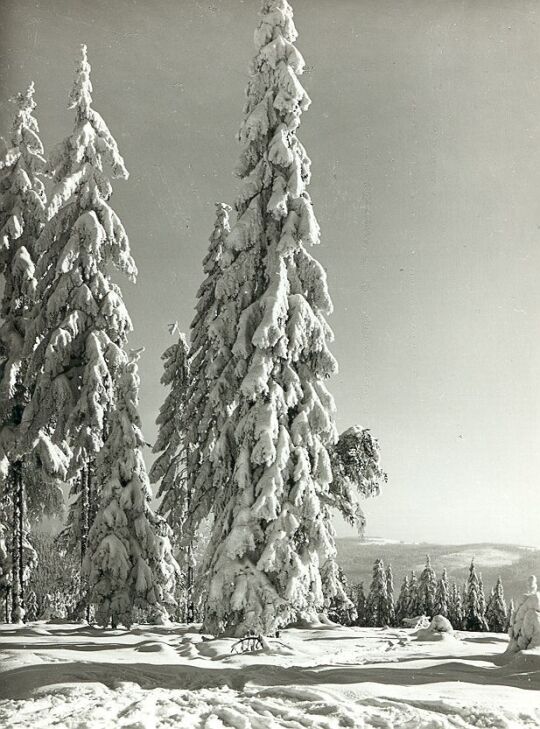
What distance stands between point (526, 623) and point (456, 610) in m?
56.6

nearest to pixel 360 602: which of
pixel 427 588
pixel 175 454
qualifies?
pixel 427 588

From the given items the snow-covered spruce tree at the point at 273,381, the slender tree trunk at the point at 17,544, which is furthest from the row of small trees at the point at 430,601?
the snow-covered spruce tree at the point at 273,381

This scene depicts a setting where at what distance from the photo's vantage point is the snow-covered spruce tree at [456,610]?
2366 inches

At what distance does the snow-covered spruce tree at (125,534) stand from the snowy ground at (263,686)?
294cm

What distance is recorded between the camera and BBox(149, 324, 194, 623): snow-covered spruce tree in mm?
20672

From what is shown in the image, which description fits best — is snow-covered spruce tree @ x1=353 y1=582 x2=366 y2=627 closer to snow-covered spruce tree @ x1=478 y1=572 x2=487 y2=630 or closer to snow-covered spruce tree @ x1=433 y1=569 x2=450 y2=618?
snow-covered spruce tree @ x1=433 y1=569 x2=450 y2=618

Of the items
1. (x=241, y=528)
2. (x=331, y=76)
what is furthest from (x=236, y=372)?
(x=331, y=76)

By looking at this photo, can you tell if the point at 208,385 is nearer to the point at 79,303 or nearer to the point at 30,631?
the point at 79,303

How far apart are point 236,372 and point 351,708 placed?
24.2 feet

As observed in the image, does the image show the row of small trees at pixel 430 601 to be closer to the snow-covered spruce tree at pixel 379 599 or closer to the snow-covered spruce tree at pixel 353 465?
the snow-covered spruce tree at pixel 379 599

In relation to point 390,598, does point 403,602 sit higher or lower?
lower

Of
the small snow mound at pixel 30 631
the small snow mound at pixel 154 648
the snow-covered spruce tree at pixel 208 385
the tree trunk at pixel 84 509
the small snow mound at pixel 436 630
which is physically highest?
the snow-covered spruce tree at pixel 208 385

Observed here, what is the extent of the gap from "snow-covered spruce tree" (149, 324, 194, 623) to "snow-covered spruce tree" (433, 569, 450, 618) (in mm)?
39929

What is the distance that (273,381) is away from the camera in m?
13.4
